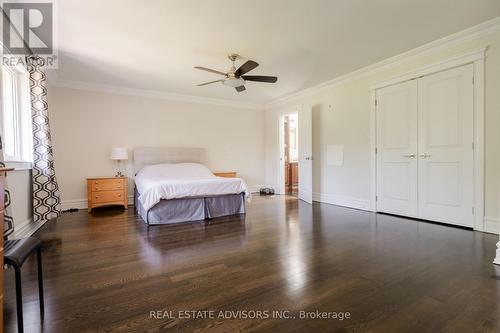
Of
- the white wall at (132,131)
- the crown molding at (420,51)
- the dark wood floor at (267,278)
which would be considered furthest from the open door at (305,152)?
the dark wood floor at (267,278)

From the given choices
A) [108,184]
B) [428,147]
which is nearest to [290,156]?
[428,147]

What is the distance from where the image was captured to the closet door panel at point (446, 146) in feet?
10.7

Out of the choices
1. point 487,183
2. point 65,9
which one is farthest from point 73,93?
point 487,183

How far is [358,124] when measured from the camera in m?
4.65

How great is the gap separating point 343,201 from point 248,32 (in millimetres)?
3567

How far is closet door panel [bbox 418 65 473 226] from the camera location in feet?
10.7

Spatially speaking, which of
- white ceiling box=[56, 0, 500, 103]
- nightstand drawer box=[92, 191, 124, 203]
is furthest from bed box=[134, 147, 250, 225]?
white ceiling box=[56, 0, 500, 103]

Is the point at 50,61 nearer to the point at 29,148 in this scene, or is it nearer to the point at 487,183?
the point at 29,148

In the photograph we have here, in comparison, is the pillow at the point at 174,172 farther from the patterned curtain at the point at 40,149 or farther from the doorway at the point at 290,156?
the doorway at the point at 290,156

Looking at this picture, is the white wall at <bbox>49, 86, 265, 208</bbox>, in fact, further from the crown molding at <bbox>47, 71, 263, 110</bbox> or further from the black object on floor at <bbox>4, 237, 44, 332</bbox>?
the black object on floor at <bbox>4, 237, 44, 332</bbox>

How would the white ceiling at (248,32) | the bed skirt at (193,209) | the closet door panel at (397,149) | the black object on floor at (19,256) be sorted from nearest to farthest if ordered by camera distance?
the black object on floor at (19,256), the white ceiling at (248,32), the bed skirt at (193,209), the closet door panel at (397,149)

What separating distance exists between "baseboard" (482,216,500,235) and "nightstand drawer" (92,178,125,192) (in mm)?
5809

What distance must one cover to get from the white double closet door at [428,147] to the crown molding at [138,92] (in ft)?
12.0

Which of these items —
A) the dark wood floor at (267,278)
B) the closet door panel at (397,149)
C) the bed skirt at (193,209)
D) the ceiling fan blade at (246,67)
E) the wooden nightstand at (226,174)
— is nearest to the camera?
the dark wood floor at (267,278)
